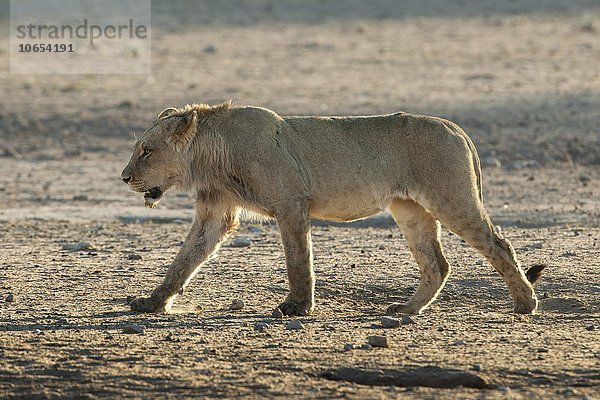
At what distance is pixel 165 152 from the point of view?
9.02 meters

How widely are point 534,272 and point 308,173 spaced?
184 cm

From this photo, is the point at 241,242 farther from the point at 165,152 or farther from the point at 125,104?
the point at 125,104

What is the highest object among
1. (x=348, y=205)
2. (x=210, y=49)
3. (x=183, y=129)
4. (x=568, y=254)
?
(x=210, y=49)

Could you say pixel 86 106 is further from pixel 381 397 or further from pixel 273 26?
pixel 381 397

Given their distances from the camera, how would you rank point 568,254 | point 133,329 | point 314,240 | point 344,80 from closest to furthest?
1. point 133,329
2. point 568,254
3. point 314,240
4. point 344,80

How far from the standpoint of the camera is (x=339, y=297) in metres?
9.64

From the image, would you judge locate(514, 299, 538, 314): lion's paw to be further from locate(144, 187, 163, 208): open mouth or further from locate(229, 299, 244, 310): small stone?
locate(144, 187, 163, 208): open mouth

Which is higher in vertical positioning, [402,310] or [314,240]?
[314,240]

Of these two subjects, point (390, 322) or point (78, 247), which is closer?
point (390, 322)

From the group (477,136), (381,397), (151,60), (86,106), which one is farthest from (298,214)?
(151,60)

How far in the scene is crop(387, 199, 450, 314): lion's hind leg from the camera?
9.30 meters

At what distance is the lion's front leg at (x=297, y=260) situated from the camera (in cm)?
867

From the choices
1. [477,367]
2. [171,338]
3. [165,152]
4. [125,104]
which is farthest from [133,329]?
[125,104]

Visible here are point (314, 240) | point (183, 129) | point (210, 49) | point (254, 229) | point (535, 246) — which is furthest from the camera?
point (210, 49)
